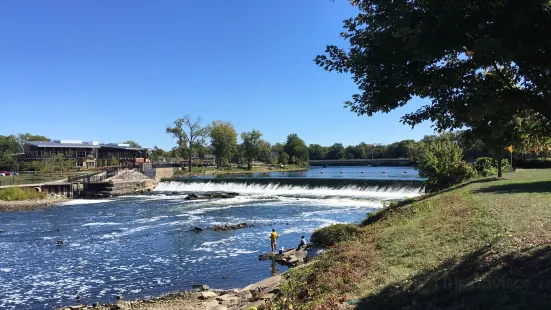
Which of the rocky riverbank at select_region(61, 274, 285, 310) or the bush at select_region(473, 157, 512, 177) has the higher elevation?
the bush at select_region(473, 157, 512, 177)

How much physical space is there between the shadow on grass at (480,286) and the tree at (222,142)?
10518cm

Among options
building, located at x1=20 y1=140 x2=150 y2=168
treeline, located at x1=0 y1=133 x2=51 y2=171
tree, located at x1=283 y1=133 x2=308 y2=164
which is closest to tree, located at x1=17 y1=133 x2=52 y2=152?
treeline, located at x1=0 y1=133 x2=51 y2=171

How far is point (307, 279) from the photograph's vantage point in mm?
10102

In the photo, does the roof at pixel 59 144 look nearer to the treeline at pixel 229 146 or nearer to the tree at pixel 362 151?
the treeline at pixel 229 146

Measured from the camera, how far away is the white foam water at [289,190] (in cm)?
4153

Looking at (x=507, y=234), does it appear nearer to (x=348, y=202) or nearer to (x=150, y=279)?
(x=150, y=279)

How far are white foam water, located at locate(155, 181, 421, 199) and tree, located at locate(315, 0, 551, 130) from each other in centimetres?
3372

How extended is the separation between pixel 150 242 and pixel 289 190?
2885 cm

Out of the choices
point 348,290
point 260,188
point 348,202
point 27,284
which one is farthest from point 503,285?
point 260,188

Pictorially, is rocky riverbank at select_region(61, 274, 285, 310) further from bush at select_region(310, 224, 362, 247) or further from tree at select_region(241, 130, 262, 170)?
tree at select_region(241, 130, 262, 170)

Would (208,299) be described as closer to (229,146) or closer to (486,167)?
(486,167)

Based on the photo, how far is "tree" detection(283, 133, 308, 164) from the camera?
15281cm

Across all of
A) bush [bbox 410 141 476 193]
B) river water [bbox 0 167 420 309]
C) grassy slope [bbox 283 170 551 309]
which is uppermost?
bush [bbox 410 141 476 193]

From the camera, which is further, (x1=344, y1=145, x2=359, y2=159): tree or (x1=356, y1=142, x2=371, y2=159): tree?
(x1=344, y1=145, x2=359, y2=159): tree
